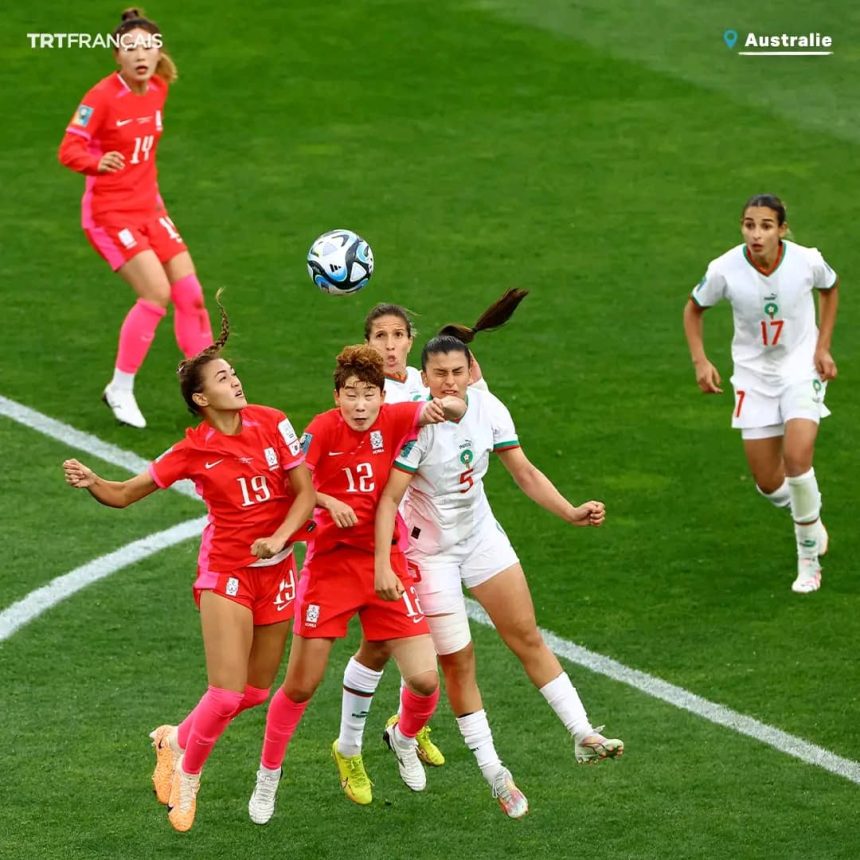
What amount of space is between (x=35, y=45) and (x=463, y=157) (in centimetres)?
492

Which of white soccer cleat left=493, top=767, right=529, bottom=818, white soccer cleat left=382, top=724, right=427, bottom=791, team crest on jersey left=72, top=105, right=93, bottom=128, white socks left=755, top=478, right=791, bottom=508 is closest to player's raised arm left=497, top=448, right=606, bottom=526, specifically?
white soccer cleat left=493, top=767, right=529, bottom=818

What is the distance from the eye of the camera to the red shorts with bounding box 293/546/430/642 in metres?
7.76

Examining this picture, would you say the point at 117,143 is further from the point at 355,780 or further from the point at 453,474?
the point at 355,780

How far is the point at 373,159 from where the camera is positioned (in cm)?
1675

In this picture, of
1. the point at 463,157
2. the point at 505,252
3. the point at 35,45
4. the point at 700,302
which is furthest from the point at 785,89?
the point at 700,302

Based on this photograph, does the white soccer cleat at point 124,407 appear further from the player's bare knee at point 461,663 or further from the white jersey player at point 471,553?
the player's bare knee at point 461,663

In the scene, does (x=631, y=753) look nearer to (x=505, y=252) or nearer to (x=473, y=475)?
(x=473, y=475)

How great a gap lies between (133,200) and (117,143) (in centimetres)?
37

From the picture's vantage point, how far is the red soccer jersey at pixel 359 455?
7730mm

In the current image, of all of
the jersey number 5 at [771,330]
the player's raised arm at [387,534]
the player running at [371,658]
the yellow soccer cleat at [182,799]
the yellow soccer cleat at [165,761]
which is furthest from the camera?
the jersey number 5 at [771,330]

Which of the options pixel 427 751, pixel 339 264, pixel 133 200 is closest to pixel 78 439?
pixel 133 200

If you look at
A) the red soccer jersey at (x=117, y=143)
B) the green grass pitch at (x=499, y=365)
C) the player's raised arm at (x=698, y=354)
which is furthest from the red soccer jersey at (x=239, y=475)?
the red soccer jersey at (x=117, y=143)

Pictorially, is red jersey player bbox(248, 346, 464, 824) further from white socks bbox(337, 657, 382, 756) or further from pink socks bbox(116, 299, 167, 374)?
pink socks bbox(116, 299, 167, 374)

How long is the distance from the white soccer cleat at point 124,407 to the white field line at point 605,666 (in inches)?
11.6
